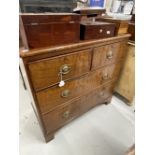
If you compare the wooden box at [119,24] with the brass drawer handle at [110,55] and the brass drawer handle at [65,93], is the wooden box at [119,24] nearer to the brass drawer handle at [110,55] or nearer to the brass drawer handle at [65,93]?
the brass drawer handle at [110,55]

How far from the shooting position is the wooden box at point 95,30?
33.1 inches

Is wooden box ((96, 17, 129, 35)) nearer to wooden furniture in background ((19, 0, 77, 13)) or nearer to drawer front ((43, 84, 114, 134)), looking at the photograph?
wooden furniture in background ((19, 0, 77, 13))

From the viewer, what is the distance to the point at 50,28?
67 cm

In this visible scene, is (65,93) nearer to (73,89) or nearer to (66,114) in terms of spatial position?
(73,89)

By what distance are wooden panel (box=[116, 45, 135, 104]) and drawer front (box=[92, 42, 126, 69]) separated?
8.0 inches

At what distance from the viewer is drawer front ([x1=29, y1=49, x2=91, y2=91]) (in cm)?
71

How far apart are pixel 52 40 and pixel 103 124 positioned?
3.66ft

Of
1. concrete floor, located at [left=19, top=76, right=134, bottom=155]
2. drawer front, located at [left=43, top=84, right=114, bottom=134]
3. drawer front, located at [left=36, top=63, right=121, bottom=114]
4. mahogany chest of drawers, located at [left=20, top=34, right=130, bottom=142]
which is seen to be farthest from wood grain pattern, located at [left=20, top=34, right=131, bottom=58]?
concrete floor, located at [left=19, top=76, right=134, bottom=155]

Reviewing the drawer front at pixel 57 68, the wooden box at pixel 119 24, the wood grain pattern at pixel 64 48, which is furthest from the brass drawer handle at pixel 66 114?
the wooden box at pixel 119 24
